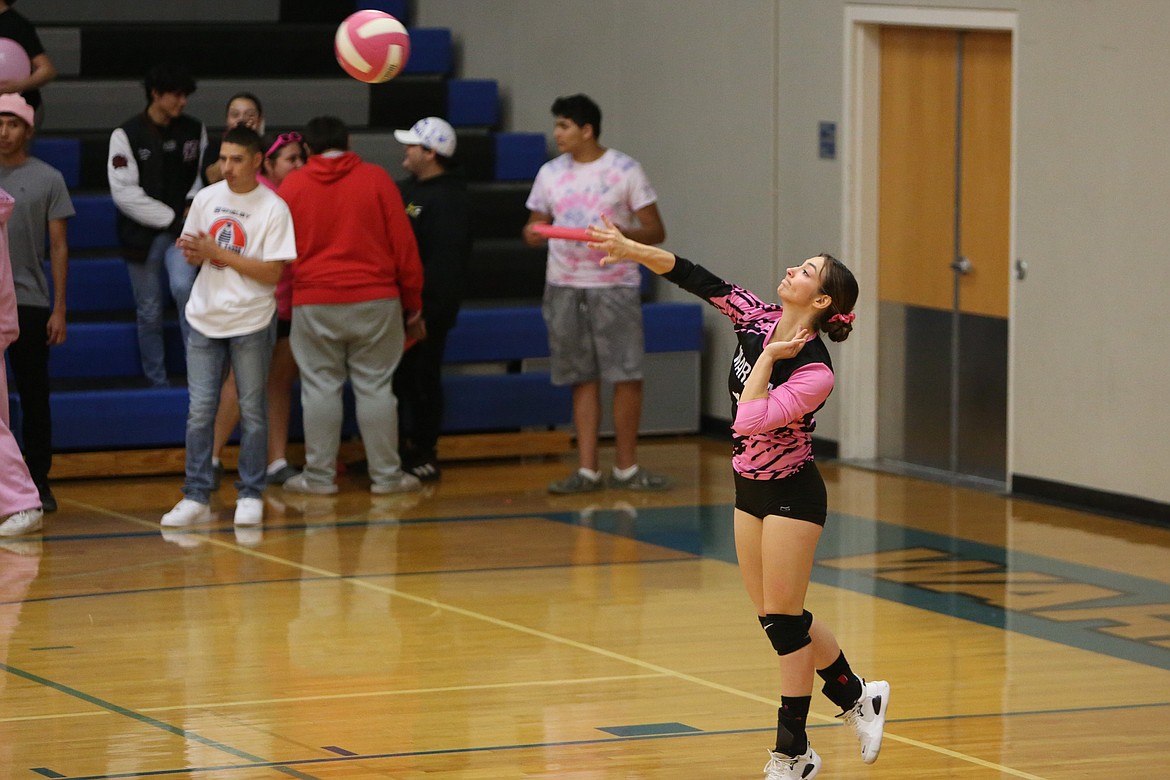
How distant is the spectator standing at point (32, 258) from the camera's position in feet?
29.2

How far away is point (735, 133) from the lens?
12.0m

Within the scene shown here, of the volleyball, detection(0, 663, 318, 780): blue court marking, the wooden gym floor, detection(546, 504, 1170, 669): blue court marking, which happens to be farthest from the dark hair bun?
the volleyball

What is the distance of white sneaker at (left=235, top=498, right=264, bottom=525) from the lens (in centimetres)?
893

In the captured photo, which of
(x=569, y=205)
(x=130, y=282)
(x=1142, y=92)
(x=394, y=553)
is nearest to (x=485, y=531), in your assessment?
(x=394, y=553)

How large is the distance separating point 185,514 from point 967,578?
146 inches

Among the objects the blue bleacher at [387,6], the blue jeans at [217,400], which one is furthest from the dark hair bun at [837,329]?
the blue bleacher at [387,6]

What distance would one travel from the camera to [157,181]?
10188 mm

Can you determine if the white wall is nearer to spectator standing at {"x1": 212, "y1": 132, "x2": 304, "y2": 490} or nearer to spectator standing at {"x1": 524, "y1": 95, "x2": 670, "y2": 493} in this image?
spectator standing at {"x1": 524, "y1": 95, "x2": 670, "y2": 493}

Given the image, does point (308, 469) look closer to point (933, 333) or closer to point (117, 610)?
point (117, 610)

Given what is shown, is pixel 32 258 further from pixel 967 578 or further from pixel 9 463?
pixel 967 578

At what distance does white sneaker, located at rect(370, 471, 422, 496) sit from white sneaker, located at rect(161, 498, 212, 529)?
3.85 feet

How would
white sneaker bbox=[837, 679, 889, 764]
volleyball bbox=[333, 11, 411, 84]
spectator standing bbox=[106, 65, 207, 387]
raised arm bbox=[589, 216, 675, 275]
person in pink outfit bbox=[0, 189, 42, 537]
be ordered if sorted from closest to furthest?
white sneaker bbox=[837, 679, 889, 764] < raised arm bbox=[589, 216, 675, 275] < volleyball bbox=[333, 11, 411, 84] < person in pink outfit bbox=[0, 189, 42, 537] < spectator standing bbox=[106, 65, 207, 387]

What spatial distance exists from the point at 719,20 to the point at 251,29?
3742mm

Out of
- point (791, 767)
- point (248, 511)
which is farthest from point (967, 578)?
point (248, 511)
